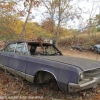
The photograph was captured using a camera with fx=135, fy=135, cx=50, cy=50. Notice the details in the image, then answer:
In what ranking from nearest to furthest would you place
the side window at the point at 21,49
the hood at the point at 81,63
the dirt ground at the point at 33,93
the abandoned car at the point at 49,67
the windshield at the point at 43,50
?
1. the abandoned car at the point at 49,67
2. the hood at the point at 81,63
3. the dirt ground at the point at 33,93
4. the side window at the point at 21,49
5. the windshield at the point at 43,50

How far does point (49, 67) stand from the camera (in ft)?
12.9

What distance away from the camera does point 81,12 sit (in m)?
19.2

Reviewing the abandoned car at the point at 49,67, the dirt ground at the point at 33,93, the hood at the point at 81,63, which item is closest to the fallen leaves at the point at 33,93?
the dirt ground at the point at 33,93

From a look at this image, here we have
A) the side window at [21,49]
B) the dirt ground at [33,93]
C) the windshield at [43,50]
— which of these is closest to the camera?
the dirt ground at [33,93]

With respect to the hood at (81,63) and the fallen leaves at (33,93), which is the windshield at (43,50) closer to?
the hood at (81,63)

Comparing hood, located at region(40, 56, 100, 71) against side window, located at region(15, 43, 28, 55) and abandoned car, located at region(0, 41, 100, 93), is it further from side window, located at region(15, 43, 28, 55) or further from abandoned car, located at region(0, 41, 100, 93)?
side window, located at region(15, 43, 28, 55)

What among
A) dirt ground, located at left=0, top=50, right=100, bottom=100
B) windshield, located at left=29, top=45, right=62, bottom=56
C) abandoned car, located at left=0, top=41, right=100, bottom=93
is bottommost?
dirt ground, located at left=0, top=50, right=100, bottom=100

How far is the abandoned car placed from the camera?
11.5ft

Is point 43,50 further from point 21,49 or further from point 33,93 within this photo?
point 33,93

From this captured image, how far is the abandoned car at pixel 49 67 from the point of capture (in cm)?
349

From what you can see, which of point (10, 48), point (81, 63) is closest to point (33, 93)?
point (81, 63)

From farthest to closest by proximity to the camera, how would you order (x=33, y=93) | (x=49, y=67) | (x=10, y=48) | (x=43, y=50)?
(x=10, y=48) < (x=43, y=50) < (x=33, y=93) < (x=49, y=67)

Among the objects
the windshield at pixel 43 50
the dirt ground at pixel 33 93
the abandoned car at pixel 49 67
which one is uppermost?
the windshield at pixel 43 50

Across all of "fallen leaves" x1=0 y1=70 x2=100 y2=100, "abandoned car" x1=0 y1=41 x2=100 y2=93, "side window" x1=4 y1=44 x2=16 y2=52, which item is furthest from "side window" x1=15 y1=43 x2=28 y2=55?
"fallen leaves" x1=0 y1=70 x2=100 y2=100
